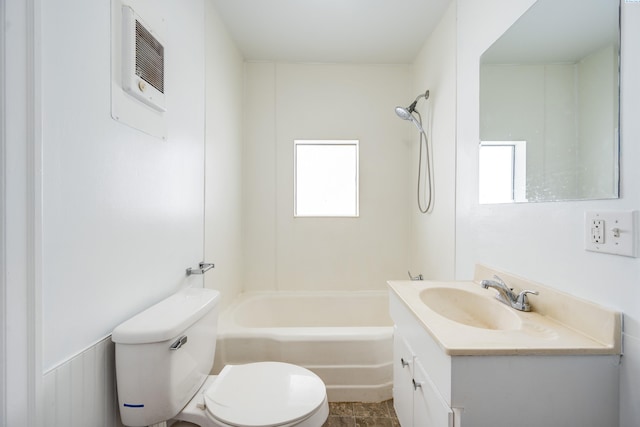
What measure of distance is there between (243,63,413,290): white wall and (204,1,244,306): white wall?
16 cm

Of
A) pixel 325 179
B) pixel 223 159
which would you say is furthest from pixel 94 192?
pixel 325 179

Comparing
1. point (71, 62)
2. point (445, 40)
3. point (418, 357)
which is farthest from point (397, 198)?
point (71, 62)

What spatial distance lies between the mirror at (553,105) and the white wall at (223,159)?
5.13 ft

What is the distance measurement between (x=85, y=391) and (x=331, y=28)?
2.33m

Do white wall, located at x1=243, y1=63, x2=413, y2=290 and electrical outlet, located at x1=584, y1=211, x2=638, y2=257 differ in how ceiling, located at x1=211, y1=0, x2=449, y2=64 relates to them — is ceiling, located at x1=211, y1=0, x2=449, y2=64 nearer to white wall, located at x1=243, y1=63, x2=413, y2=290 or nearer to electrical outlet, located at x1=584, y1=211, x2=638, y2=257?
white wall, located at x1=243, y1=63, x2=413, y2=290

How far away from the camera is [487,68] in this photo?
135 cm

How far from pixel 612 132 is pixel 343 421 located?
1.77 m

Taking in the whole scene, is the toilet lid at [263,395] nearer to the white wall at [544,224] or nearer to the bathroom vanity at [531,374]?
the bathroom vanity at [531,374]

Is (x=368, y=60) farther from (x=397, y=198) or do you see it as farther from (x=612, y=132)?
(x=612, y=132)

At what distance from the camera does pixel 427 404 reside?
965 millimetres

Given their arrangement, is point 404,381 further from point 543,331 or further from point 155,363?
point 155,363

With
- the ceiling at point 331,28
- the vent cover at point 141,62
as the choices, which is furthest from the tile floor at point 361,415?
the ceiling at point 331,28

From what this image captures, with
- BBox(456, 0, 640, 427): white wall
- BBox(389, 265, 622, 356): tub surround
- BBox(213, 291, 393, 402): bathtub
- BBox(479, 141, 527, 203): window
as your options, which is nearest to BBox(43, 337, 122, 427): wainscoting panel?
BBox(213, 291, 393, 402): bathtub

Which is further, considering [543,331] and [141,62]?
[141,62]
